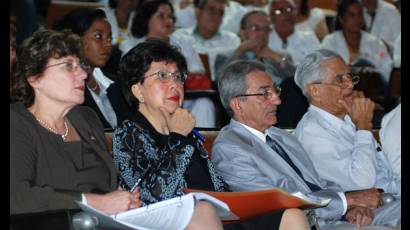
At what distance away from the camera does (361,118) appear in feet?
13.2

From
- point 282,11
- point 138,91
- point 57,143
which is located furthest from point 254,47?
point 57,143

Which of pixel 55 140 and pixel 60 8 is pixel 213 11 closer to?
pixel 60 8

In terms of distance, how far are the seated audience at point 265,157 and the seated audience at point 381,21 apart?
4839 mm

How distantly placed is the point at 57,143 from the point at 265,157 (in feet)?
3.16

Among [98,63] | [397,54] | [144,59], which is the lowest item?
[397,54]

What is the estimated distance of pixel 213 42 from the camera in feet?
23.5

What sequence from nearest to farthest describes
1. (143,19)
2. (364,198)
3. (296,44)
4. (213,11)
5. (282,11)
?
(364,198)
(143,19)
(213,11)
(282,11)
(296,44)

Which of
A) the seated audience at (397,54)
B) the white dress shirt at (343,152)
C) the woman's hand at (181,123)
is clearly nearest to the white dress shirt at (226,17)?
the seated audience at (397,54)

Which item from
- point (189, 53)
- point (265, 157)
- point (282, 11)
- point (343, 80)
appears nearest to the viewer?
point (265, 157)

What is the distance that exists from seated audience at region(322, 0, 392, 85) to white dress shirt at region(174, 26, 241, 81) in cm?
88

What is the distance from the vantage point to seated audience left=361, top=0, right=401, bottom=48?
852 centimetres

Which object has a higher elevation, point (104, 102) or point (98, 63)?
point (98, 63)

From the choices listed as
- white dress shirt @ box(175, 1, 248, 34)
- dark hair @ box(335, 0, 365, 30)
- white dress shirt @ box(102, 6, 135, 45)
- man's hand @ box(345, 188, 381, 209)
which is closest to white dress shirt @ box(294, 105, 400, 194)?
man's hand @ box(345, 188, 381, 209)

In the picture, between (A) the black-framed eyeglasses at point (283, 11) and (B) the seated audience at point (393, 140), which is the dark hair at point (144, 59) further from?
(A) the black-framed eyeglasses at point (283, 11)
